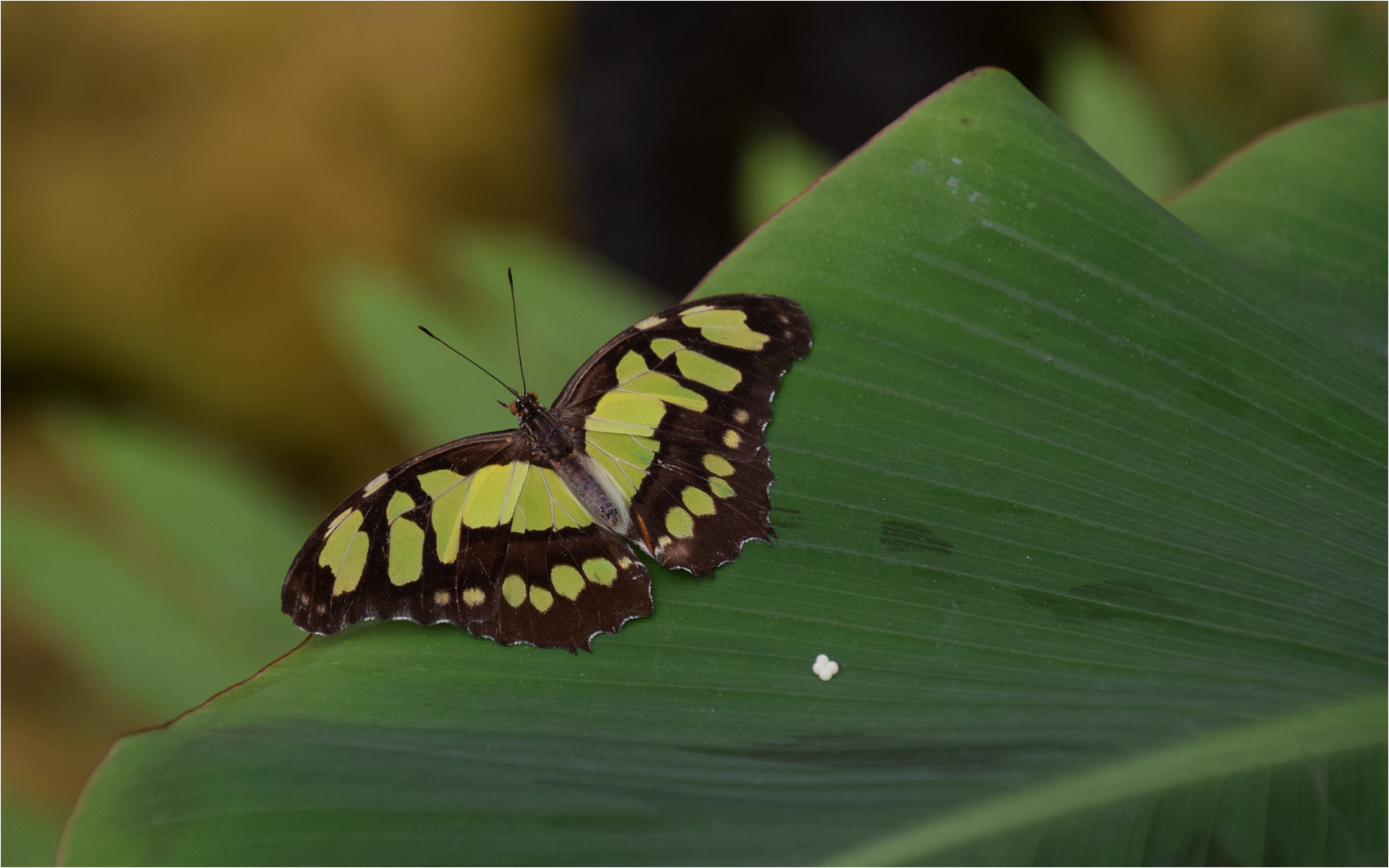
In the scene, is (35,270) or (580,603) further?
(35,270)

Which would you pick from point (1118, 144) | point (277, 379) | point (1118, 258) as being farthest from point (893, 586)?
point (277, 379)

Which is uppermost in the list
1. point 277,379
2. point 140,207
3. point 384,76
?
point 384,76

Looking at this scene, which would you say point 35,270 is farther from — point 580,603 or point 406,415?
point 580,603

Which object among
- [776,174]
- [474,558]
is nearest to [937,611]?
[474,558]

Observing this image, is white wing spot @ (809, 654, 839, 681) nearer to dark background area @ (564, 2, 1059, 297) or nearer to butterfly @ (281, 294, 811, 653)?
butterfly @ (281, 294, 811, 653)

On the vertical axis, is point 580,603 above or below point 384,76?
below

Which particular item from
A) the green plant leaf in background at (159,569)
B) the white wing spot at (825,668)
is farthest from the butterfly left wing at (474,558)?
the green plant leaf in background at (159,569)

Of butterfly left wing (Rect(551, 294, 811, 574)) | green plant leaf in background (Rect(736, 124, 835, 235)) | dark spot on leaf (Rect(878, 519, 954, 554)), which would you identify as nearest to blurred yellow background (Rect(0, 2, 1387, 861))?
green plant leaf in background (Rect(736, 124, 835, 235))
